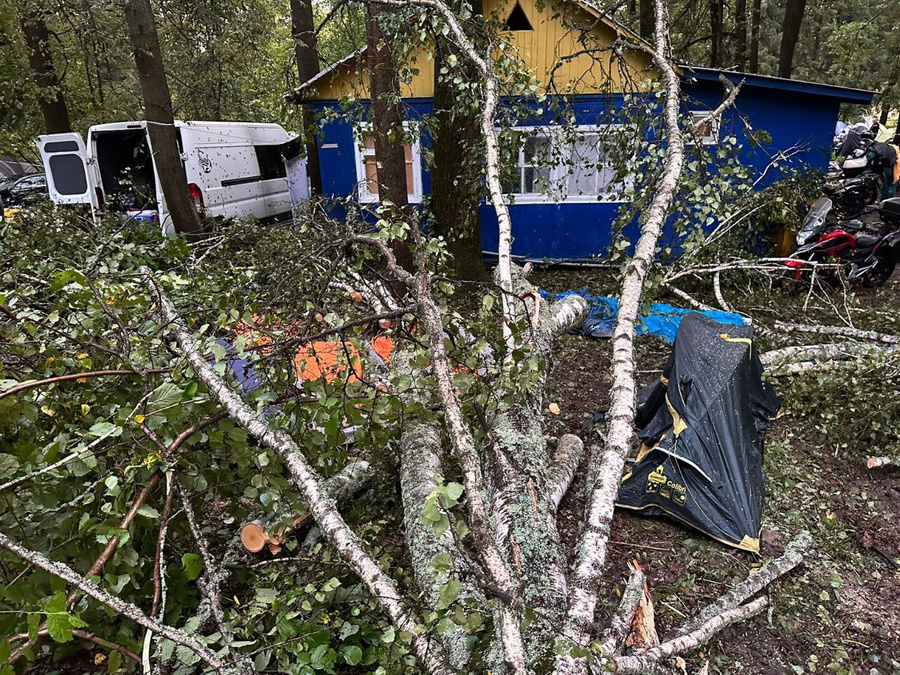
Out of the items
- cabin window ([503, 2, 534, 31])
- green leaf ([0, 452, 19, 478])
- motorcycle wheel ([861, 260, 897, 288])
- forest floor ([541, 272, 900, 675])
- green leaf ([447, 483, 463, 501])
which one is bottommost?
forest floor ([541, 272, 900, 675])

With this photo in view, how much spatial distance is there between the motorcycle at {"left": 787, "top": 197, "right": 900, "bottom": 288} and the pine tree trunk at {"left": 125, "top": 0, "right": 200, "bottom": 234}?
7.96m

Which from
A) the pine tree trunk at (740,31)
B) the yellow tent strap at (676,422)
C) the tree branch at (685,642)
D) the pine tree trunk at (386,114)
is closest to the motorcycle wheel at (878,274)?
the yellow tent strap at (676,422)

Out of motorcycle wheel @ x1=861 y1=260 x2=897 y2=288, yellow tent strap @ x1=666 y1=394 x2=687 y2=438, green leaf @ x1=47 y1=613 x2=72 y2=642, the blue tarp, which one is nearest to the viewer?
green leaf @ x1=47 y1=613 x2=72 y2=642

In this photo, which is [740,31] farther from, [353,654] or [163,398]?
[353,654]

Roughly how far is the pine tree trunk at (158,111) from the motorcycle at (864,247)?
7.96 meters

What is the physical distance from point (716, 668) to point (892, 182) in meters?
10.6

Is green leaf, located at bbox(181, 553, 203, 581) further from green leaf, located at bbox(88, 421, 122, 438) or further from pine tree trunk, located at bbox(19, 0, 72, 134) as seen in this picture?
pine tree trunk, located at bbox(19, 0, 72, 134)

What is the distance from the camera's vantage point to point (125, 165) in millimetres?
9164

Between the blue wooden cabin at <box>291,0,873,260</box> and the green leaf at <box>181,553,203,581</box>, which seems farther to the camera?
the blue wooden cabin at <box>291,0,873,260</box>

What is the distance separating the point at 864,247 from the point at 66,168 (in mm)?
11696

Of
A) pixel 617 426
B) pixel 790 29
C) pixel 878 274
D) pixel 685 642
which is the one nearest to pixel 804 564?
pixel 685 642

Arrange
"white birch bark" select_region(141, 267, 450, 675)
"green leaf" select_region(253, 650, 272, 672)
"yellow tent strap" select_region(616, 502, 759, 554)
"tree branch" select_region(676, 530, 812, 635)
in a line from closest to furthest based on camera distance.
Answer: "white birch bark" select_region(141, 267, 450, 675)
"green leaf" select_region(253, 650, 272, 672)
"tree branch" select_region(676, 530, 812, 635)
"yellow tent strap" select_region(616, 502, 759, 554)

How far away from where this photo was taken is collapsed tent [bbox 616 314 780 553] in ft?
10.5

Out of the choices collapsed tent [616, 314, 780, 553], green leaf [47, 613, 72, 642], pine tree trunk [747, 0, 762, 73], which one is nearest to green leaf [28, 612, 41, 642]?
A: green leaf [47, 613, 72, 642]
